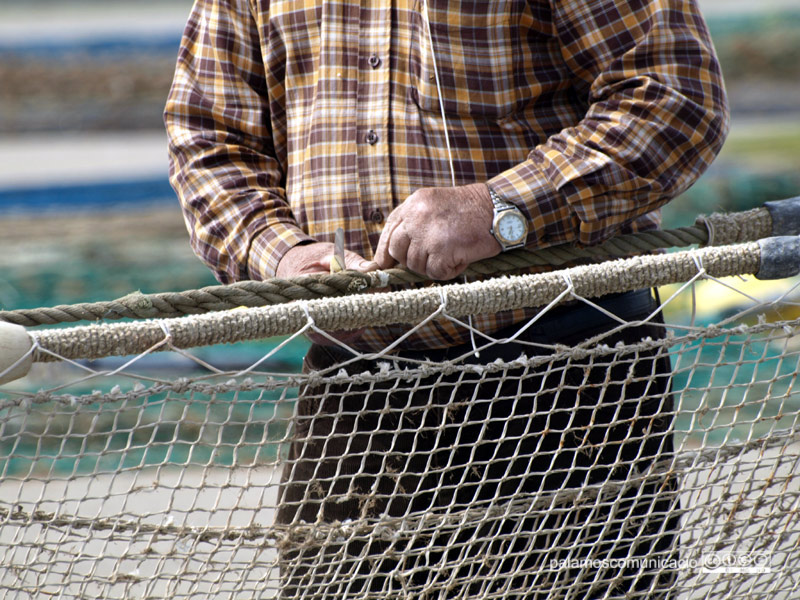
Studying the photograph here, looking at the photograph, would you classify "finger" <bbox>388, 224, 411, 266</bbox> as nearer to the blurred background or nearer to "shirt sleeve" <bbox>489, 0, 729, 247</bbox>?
"shirt sleeve" <bbox>489, 0, 729, 247</bbox>

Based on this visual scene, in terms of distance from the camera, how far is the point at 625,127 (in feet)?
3.18

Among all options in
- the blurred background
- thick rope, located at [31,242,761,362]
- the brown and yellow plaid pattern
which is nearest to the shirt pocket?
the brown and yellow plaid pattern

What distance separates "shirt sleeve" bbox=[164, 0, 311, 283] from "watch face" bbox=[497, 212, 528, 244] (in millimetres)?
301

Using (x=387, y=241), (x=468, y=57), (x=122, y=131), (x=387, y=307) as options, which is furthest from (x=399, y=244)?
(x=122, y=131)

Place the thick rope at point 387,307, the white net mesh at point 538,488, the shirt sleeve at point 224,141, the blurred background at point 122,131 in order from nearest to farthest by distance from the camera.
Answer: the thick rope at point 387,307, the white net mesh at point 538,488, the shirt sleeve at point 224,141, the blurred background at point 122,131

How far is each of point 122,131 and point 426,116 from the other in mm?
4524

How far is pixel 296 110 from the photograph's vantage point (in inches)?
44.4

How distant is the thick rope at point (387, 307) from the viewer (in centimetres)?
81

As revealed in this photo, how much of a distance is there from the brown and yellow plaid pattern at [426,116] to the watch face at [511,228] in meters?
0.02

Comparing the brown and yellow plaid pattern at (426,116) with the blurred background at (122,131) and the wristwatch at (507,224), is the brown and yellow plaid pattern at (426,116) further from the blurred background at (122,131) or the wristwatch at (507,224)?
the blurred background at (122,131)

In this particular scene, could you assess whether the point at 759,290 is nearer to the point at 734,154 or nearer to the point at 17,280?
the point at 734,154

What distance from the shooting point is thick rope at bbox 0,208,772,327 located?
897mm

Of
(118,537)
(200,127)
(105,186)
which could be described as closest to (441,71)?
(200,127)

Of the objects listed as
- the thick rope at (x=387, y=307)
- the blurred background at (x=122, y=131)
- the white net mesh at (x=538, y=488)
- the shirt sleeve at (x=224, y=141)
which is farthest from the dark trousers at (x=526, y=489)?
the blurred background at (x=122, y=131)
